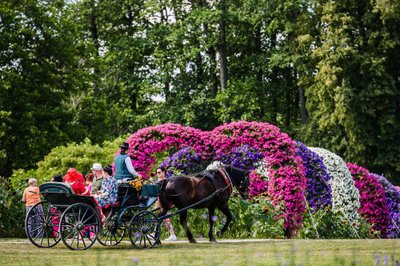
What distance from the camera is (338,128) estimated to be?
33.4 meters

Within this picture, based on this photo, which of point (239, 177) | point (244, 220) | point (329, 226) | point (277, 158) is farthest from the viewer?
point (329, 226)

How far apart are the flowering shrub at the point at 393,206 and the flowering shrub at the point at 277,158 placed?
5.80 m

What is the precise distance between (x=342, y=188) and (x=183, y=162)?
512cm

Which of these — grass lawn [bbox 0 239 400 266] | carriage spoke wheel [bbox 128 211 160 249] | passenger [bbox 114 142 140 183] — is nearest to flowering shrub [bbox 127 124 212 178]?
grass lawn [bbox 0 239 400 266]

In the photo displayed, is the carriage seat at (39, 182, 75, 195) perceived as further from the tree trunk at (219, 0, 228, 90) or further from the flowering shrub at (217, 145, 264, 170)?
the tree trunk at (219, 0, 228, 90)

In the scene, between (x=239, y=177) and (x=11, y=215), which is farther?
(x=11, y=215)

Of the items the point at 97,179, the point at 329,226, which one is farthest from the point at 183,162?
the point at 97,179

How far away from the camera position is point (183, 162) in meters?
19.3

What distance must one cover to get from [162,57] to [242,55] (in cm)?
522

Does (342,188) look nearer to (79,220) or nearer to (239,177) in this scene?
(239,177)

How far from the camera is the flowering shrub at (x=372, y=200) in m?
23.0

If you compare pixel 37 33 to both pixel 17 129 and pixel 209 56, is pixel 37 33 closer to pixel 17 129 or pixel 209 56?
pixel 17 129

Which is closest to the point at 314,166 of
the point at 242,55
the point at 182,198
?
the point at 182,198

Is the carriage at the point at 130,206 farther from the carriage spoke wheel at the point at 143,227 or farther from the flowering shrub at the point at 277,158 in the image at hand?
the flowering shrub at the point at 277,158
